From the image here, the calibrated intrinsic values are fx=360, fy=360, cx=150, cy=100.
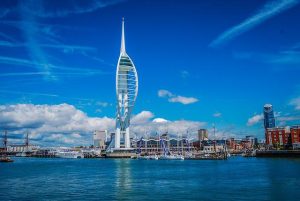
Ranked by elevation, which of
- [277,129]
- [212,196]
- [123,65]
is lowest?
[212,196]

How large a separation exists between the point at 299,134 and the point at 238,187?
108m

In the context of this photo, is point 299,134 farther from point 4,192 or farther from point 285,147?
point 4,192

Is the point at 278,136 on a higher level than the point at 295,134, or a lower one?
lower

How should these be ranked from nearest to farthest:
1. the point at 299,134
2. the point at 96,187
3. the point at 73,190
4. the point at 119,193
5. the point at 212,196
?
the point at 212,196, the point at 119,193, the point at 73,190, the point at 96,187, the point at 299,134

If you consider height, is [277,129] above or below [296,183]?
above

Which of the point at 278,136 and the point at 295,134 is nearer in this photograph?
the point at 295,134

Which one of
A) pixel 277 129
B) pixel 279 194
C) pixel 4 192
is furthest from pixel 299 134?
pixel 4 192

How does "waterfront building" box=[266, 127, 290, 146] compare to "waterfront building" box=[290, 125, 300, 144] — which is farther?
"waterfront building" box=[266, 127, 290, 146]

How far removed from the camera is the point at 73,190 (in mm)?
34906

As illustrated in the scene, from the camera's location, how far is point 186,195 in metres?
30.9

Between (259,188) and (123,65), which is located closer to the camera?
(259,188)

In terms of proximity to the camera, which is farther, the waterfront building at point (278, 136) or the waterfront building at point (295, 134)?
the waterfront building at point (278, 136)

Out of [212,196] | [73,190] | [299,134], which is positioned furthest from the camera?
[299,134]

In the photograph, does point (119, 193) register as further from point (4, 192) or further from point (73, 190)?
point (4, 192)
